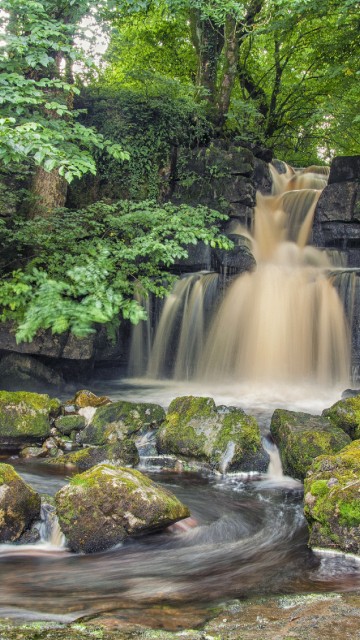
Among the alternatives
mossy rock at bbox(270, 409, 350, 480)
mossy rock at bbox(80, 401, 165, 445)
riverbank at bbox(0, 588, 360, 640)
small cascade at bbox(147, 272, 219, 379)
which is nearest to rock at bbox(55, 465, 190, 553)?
riverbank at bbox(0, 588, 360, 640)

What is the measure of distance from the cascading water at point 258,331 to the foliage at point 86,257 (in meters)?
2.32

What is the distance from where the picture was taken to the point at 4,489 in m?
4.16

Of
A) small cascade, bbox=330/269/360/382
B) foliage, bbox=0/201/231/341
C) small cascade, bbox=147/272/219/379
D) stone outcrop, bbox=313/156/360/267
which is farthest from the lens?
stone outcrop, bbox=313/156/360/267

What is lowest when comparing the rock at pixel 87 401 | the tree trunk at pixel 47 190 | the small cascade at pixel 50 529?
the small cascade at pixel 50 529

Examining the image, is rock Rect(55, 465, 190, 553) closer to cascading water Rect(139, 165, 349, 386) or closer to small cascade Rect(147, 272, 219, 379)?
cascading water Rect(139, 165, 349, 386)

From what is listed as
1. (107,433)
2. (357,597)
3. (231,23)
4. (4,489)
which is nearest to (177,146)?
(231,23)

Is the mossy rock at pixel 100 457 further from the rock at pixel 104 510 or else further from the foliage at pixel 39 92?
the foliage at pixel 39 92

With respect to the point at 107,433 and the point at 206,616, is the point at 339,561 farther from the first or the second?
the point at 107,433

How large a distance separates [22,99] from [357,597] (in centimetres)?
577

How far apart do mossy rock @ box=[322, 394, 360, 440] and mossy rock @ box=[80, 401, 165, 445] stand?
2393 millimetres

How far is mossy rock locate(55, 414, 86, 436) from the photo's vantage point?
279 inches

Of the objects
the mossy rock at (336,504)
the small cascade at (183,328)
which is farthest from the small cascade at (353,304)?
the mossy rock at (336,504)

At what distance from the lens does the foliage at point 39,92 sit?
4930 millimetres

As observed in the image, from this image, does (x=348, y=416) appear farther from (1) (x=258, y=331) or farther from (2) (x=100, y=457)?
(1) (x=258, y=331)
